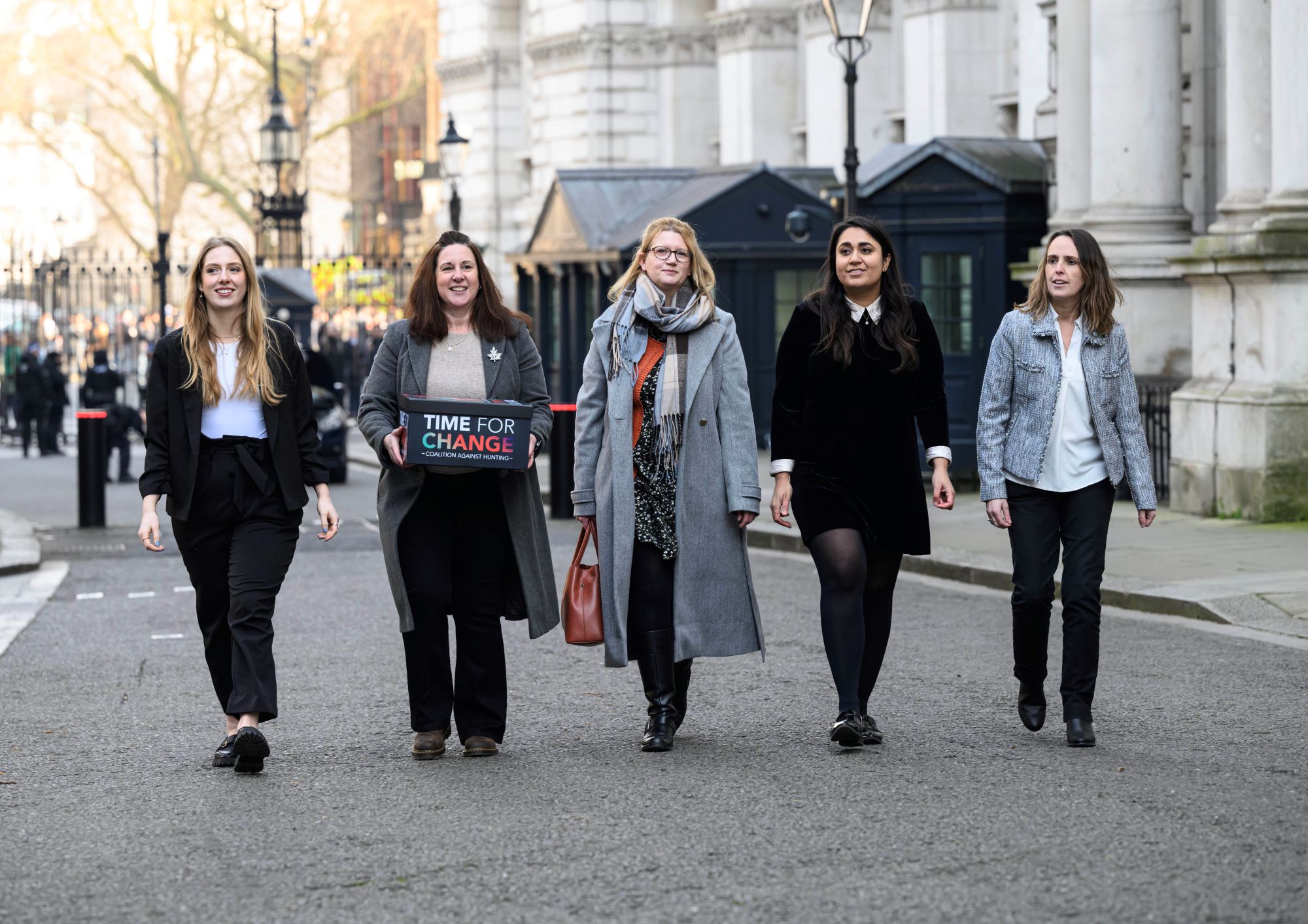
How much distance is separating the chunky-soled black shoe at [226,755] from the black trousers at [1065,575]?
2.65 m

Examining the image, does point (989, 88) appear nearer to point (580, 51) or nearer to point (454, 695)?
point (580, 51)

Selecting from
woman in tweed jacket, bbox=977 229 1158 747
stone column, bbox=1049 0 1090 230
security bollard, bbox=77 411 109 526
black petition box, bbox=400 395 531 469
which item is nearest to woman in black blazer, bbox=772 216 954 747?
woman in tweed jacket, bbox=977 229 1158 747

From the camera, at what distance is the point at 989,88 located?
88.0 feet

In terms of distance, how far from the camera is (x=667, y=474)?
7066 mm

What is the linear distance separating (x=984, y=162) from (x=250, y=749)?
1303 centimetres

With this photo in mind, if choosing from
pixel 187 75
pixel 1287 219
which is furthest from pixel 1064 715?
pixel 187 75

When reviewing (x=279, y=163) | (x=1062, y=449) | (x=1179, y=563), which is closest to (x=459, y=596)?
(x=1062, y=449)

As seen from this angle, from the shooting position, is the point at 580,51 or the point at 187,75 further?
the point at 187,75

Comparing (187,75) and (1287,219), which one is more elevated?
(187,75)

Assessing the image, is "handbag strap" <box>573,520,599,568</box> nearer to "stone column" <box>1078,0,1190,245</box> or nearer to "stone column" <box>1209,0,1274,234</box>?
"stone column" <box>1209,0,1274,234</box>

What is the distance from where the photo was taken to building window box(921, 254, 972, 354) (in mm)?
18125

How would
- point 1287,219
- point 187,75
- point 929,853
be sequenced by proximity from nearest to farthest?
point 929,853
point 1287,219
point 187,75

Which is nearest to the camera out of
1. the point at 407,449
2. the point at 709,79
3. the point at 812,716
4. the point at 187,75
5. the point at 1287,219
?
the point at 407,449

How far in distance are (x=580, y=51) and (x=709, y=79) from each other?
8.48 feet
